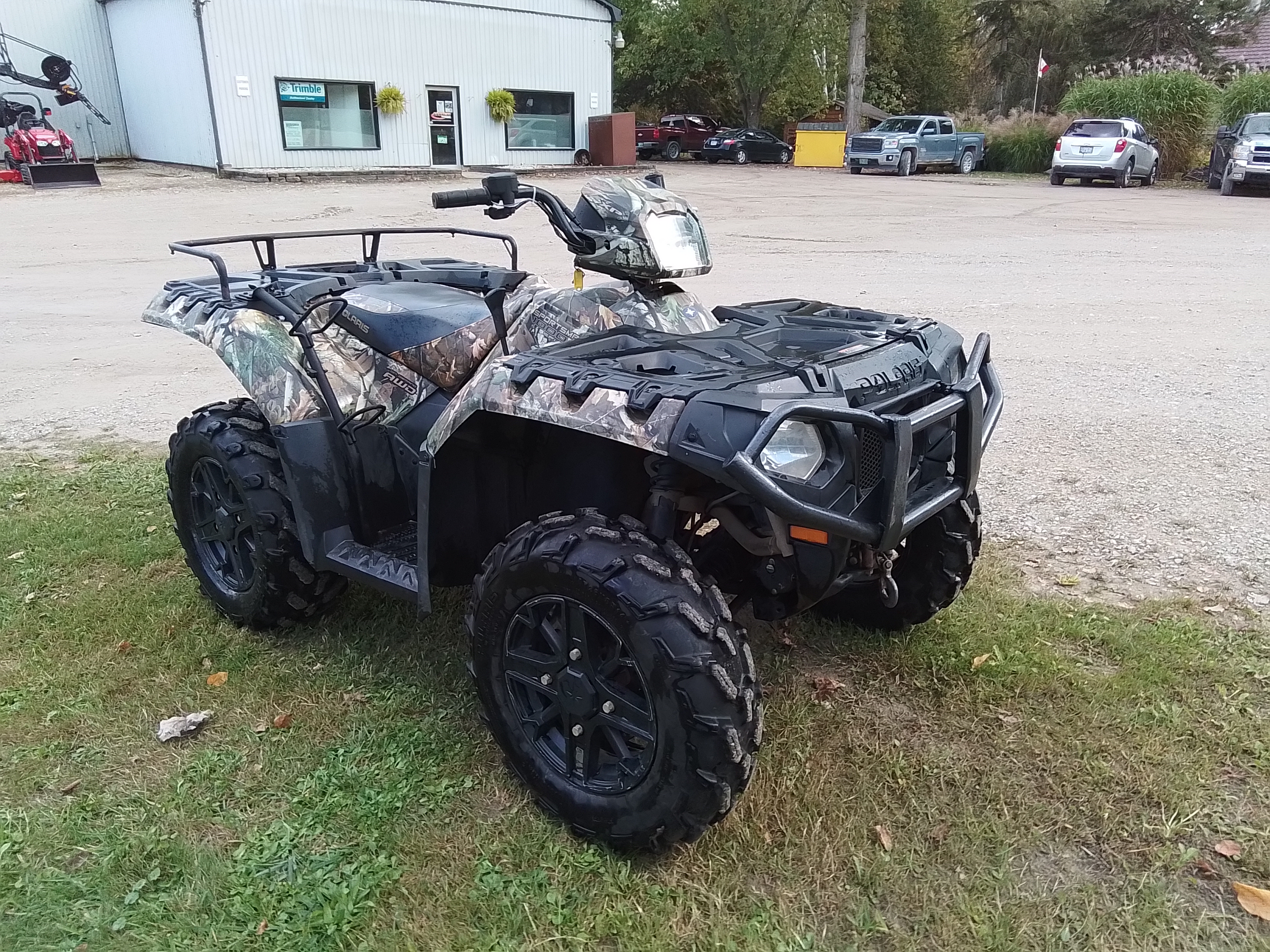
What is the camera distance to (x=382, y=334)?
3.06 metres

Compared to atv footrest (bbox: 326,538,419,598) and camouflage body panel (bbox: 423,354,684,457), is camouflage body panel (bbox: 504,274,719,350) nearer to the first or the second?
camouflage body panel (bbox: 423,354,684,457)

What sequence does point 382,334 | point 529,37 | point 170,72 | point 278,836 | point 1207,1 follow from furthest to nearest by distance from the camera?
1. point 1207,1
2. point 529,37
3. point 170,72
4. point 382,334
5. point 278,836

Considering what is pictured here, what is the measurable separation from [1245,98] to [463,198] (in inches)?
1130

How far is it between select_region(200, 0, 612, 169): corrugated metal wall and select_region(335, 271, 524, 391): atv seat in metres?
22.2

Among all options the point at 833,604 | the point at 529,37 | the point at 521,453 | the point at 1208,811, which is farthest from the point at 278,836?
the point at 529,37

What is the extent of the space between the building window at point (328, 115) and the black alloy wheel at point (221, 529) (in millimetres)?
22594

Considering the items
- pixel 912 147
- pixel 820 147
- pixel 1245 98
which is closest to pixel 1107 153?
pixel 1245 98

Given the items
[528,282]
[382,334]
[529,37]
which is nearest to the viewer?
[382,334]

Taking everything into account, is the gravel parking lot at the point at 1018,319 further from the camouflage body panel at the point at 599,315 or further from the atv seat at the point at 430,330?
the atv seat at the point at 430,330

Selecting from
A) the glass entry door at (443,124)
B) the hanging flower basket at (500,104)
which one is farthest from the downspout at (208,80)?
the hanging flower basket at (500,104)

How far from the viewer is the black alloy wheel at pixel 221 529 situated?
339cm

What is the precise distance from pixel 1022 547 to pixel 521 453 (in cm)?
249

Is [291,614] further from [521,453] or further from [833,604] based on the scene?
[833,604]

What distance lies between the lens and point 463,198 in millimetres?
2744
